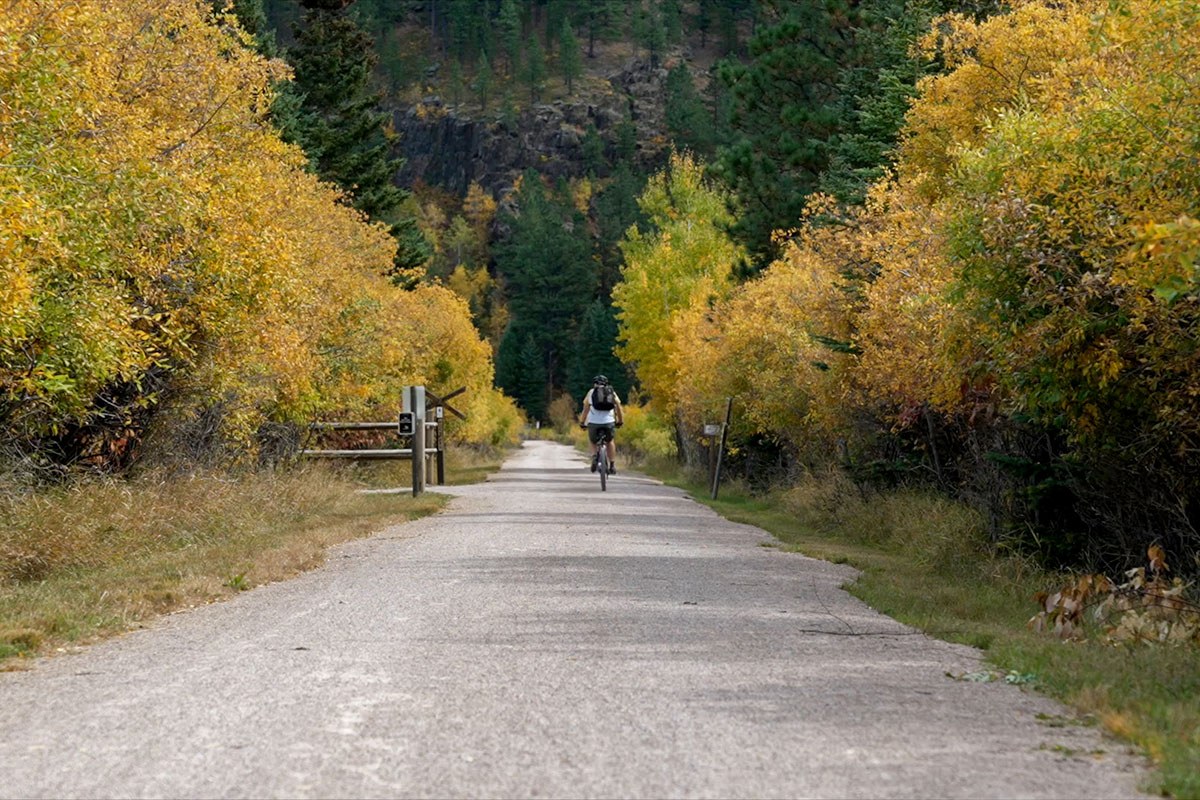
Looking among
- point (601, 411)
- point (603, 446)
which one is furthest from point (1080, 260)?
point (603, 446)

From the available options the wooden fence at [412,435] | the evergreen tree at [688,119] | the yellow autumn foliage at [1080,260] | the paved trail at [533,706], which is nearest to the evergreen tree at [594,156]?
the evergreen tree at [688,119]

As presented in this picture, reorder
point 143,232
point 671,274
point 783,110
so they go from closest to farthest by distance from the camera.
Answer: point 143,232
point 783,110
point 671,274

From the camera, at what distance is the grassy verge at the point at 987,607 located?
21.9 feet

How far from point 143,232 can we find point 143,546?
3.70 m

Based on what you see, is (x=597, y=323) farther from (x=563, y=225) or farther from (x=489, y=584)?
(x=489, y=584)

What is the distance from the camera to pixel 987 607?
12.4 meters

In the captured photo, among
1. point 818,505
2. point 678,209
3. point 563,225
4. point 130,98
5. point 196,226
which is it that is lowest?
point 818,505

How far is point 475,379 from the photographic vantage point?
6197cm

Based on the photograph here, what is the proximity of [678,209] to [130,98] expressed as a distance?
4777 centimetres

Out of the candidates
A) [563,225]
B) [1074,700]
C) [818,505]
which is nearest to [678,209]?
[818,505]

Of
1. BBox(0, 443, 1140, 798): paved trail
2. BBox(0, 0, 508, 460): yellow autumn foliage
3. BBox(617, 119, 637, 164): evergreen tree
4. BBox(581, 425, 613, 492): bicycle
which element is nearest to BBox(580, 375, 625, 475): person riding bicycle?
BBox(581, 425, 613, 492): bicycle

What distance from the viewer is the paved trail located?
226 inches

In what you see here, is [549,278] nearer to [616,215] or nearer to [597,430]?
[616,215]

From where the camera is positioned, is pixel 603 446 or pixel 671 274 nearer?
pixel 603 446
